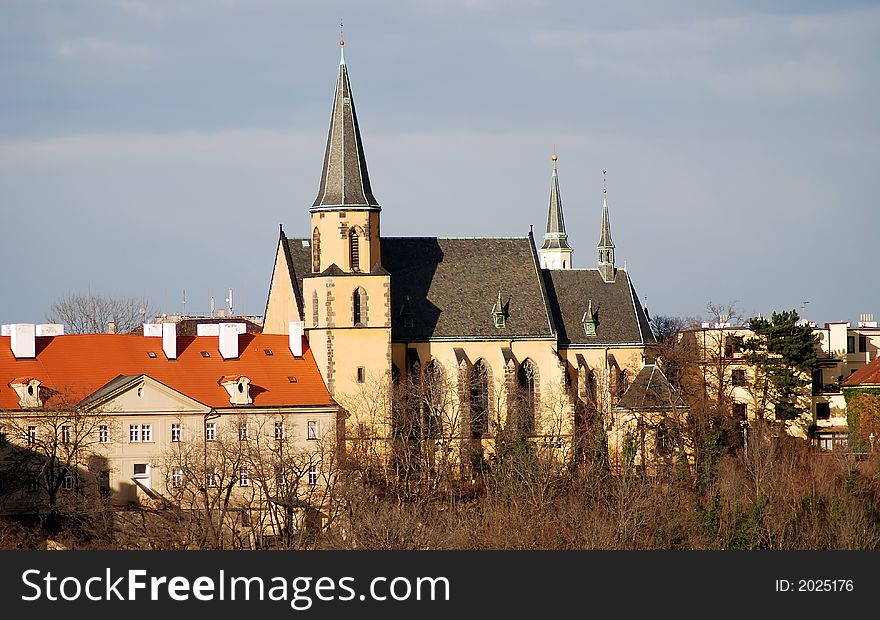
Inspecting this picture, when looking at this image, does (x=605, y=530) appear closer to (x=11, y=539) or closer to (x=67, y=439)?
(x=11, y=539)

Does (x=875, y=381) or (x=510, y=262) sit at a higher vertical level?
(x=510, y=262)

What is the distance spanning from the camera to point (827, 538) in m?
63.4

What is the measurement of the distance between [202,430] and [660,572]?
4346cm

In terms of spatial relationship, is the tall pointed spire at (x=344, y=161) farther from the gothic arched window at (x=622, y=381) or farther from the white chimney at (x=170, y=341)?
the gothic arched window at (x=622, y=381)

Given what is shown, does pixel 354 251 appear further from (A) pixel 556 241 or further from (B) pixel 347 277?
(A) pixel 556 241

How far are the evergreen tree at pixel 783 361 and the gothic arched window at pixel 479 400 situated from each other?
45.0 ft

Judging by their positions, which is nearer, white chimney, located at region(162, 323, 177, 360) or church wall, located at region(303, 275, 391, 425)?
church wall, located at region(303, 275, 391, 425)

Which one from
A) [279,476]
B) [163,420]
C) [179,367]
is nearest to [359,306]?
[179,367]

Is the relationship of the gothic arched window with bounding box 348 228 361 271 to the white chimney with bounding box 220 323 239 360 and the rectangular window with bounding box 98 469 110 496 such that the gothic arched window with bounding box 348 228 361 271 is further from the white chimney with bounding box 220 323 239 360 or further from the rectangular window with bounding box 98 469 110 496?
the rectangular window with bounding box 98 469 110 496

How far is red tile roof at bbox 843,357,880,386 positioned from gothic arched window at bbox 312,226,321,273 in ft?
82.3

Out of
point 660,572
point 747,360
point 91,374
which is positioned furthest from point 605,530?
point 747,360

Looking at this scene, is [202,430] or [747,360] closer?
[202,430]

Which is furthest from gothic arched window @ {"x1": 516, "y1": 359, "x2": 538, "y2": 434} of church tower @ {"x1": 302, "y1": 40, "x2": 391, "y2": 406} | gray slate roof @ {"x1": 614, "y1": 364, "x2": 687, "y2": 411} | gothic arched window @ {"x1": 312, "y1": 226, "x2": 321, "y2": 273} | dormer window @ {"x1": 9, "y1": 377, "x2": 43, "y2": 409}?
dormer window @ {"x1": 9, "y1": 377, "x2": 43, "y2": 409}

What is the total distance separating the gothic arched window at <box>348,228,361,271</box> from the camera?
270 feet
